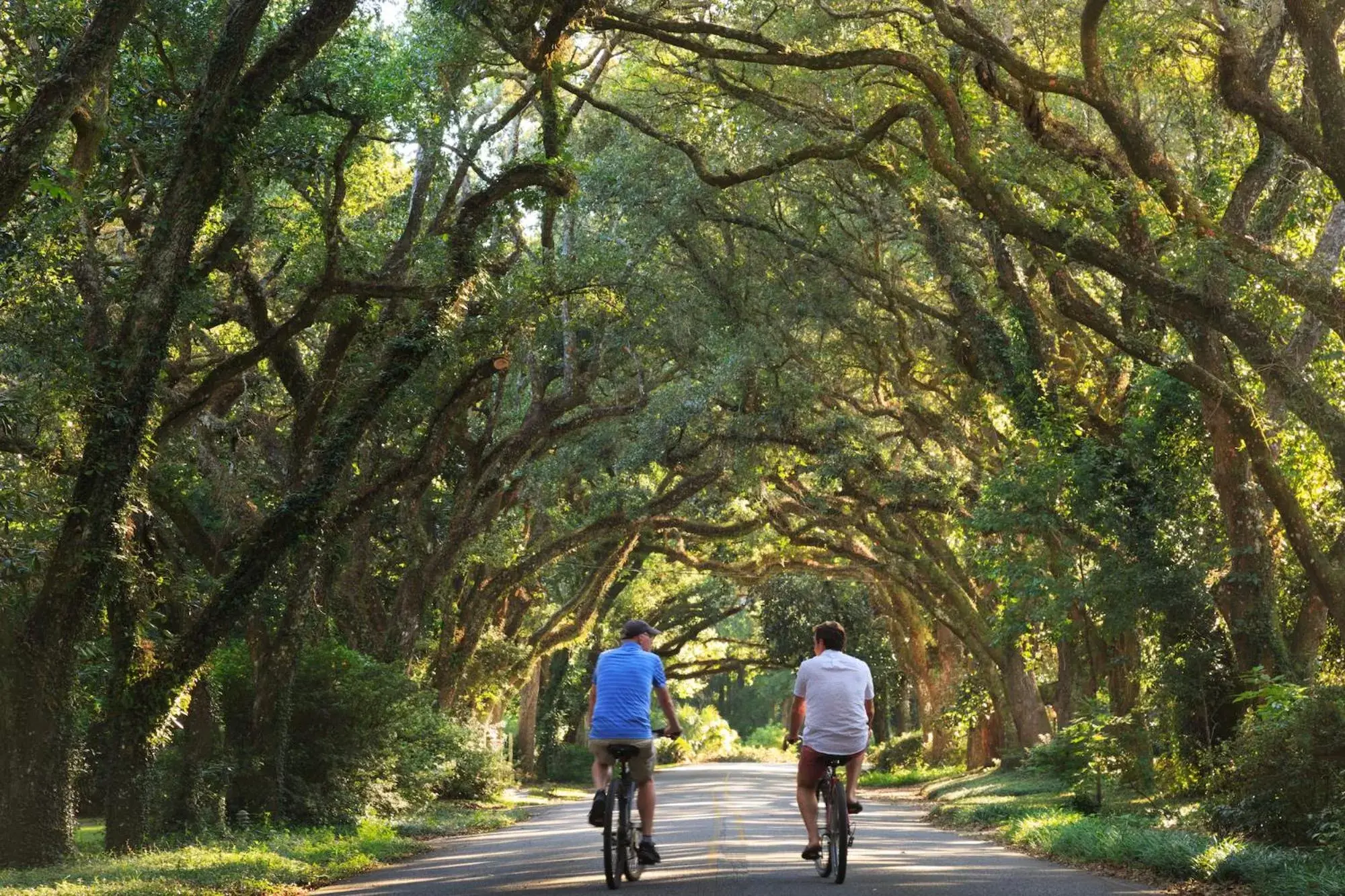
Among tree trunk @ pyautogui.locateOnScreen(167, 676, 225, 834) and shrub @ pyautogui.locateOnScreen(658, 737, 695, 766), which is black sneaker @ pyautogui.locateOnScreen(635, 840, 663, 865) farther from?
shrub @ pyautogui.locateOnScreen(658, 737, 695, 766)

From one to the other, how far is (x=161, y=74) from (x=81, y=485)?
5.99 meters

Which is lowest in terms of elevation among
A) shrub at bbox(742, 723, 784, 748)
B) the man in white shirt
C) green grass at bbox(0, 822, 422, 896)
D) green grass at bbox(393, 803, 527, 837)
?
green grass at bbox(0, 822, 422, 896)

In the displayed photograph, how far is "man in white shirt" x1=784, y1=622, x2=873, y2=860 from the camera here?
1103cm

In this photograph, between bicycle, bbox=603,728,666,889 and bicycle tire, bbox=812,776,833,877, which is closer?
bicycle, bbox=603,728,666,889

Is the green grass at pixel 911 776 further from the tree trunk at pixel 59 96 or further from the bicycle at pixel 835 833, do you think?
the tree trunk at pixel 59 96

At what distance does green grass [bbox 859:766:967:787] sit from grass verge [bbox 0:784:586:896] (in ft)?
65.5

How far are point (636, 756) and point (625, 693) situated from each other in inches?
18.7

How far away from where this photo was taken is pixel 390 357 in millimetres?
16906

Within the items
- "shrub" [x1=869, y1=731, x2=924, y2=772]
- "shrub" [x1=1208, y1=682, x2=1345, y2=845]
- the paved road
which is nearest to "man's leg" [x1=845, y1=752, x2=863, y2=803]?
the paved road

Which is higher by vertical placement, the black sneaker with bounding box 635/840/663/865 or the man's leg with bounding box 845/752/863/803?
the man's leg with bounding box 845/752/863/803

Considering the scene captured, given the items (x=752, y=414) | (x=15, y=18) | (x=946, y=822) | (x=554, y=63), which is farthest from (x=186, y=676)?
(x=752, y=414)

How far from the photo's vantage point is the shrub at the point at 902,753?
44.2 metres

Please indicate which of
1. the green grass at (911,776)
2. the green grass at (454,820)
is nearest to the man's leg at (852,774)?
the green grass at (454,820)

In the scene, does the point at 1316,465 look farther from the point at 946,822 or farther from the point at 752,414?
the point at 752,414
